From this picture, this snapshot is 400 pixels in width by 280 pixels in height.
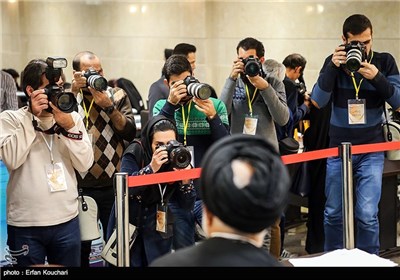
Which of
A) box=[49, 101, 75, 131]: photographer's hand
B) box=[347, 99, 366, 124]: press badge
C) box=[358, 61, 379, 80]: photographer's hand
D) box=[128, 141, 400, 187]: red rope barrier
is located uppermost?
box=[358, 61, 379, 80]: photographer's hand

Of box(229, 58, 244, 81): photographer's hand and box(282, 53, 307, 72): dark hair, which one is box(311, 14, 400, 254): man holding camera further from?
box(282, 53, 307, 72): dark hair

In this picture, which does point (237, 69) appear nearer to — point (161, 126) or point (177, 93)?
point (177, 93)

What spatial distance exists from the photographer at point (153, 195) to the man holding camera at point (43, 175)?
0.92 ft

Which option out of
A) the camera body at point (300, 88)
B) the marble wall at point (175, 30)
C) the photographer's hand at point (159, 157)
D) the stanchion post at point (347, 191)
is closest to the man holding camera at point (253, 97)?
the stanchion post at point (347, 191)

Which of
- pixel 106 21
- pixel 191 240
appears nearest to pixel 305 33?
pixel 106 21

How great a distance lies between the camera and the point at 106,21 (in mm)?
11188

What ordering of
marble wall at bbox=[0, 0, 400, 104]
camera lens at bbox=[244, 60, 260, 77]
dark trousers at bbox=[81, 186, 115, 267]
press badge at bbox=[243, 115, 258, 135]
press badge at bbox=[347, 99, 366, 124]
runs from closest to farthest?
dark trousers at bbox=[81, 186, 115, 267]
press badge at bbox=[347, 99, 366, 124]
camera lens at bbox=[244, 60, 260, 77]
press badge at bbox=[243, 115, 258, 135]
marble wall at bbox=[0, 0, 400, 104]

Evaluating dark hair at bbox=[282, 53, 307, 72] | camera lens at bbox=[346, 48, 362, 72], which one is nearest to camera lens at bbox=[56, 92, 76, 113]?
camera lens at bbox=[346, 48, 362, 72]

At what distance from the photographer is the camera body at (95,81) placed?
4.71 metres

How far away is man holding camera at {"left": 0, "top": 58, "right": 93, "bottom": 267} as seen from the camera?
12.9 feet

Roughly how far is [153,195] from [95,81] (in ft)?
2.85

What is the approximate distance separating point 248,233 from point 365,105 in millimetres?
3122

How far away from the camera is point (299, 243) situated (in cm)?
650

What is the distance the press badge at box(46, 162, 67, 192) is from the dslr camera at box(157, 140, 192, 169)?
51cm
